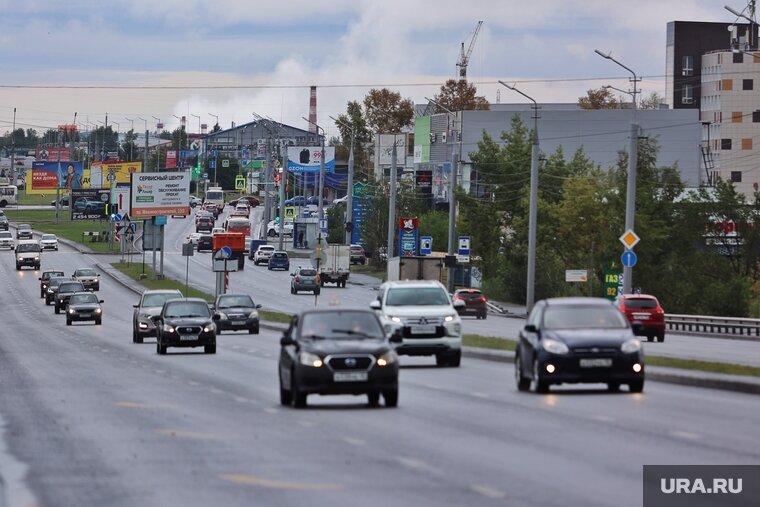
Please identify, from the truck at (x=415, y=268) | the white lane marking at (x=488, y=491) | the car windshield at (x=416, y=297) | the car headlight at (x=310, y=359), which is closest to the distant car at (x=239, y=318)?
the car windshield at (x=416, y=297)

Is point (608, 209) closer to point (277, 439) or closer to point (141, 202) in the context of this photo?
point (141, 202)

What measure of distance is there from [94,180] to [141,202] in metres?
81.3

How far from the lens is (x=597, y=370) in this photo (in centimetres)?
2445

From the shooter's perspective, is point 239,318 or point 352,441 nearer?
point 352,441

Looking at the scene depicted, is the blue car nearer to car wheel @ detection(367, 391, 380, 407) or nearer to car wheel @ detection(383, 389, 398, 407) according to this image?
car wheel @ detection(367, 391, 380, 407)

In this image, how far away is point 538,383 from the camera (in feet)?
82.8

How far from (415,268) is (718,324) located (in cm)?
2682

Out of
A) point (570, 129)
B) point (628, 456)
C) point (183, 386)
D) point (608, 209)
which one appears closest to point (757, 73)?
point (570, 129)

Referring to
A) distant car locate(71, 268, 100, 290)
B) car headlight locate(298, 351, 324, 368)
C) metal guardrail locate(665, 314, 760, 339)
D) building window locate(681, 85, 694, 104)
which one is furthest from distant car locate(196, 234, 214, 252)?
car headlight locate(298, 351, 324, 368)

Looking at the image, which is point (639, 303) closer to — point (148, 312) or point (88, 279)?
point (148, 312)

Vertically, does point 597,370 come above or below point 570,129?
below

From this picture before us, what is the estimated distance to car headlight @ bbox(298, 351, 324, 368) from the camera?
74.5ft

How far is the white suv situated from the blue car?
90973mm

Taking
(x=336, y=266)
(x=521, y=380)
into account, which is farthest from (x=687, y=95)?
(x=521, y=380)
